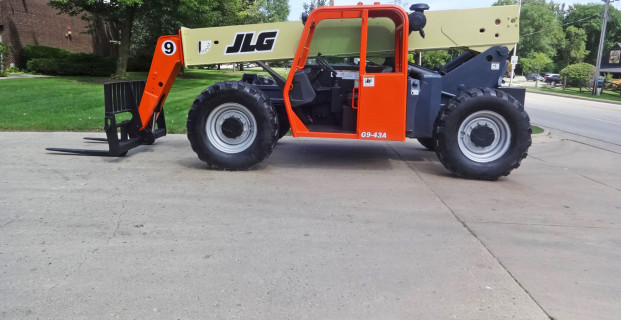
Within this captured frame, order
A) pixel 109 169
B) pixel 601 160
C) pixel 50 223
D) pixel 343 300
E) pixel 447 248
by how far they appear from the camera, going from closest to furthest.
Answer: pixel 343 300 → pixel 447 248 → pixel 50 223 → pixel 109 169 → pixel 601 160

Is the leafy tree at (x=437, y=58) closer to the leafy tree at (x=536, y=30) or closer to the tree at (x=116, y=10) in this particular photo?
the tree at (x=116, y=10)

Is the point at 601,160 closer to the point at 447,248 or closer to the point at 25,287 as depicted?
the point at 447,248

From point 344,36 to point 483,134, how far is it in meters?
2.58

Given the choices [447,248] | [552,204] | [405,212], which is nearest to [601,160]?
[552,204]

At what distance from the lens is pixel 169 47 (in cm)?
736

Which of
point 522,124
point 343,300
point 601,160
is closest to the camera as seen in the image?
point 343,300

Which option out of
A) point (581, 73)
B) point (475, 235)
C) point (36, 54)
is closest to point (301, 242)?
point (475, 235)

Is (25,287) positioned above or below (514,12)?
below

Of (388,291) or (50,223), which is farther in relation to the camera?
(50,223)

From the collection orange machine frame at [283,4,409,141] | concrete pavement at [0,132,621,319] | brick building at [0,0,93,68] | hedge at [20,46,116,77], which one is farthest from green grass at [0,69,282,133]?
brick building at [0,0,93,68]

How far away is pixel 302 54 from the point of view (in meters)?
7.04

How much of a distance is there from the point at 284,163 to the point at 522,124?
3.61 metres

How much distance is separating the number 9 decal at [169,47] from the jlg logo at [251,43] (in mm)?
884

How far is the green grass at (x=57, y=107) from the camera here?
1072 centimetres
